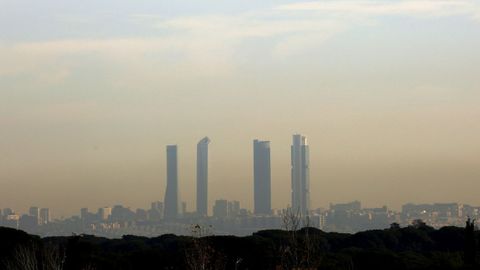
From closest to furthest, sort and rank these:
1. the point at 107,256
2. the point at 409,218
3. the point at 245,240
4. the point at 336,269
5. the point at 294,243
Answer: the point at 294,243 → the point at 336,269 → the point at 107,256 → the point at 245,240 → the point at 409,218

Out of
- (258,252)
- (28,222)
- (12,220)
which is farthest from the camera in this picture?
(28,222)

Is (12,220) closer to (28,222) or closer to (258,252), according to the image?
(28,222)

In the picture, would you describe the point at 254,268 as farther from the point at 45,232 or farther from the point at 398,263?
the point at 45,232

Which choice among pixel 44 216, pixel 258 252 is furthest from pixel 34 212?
pixel 258 252

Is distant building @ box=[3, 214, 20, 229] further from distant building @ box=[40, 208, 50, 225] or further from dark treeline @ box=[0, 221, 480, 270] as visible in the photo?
dark treeline @ box=[0, 221, 480, 270]

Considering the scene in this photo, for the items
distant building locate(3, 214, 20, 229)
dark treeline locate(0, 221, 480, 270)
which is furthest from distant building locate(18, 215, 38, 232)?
dark treeline locate(0, 221, 480, 270)

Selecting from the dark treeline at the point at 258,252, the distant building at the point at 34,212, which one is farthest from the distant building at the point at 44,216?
the dark treeline at the point at 258,252

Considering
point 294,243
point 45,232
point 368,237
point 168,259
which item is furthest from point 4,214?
point 294,243

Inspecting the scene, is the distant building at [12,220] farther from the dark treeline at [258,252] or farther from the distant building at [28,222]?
the dark treeline at [258,252]
